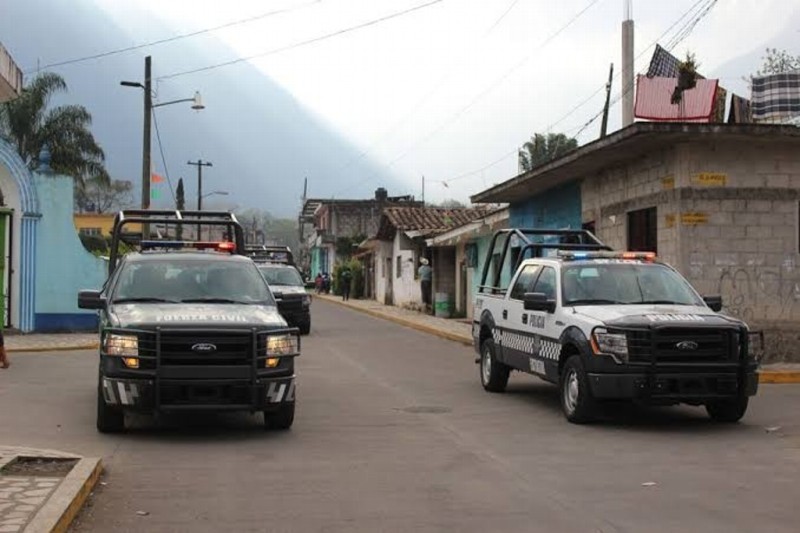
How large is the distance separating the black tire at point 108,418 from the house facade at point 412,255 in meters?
22.8

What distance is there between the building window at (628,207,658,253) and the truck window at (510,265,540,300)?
17.1 ft

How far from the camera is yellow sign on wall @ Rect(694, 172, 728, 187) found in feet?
51.6

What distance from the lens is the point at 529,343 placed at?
11578mm

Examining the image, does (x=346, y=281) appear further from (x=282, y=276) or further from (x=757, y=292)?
(x=757, y=292)

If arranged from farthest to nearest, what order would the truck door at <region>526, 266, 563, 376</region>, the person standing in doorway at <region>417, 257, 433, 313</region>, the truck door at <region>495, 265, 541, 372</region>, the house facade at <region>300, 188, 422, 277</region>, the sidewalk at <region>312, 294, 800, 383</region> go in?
1. the house facade at <region>300, 188, 422, 277</region>
2. the person standing in doorway at <region>417, 257, 433, 313</region>
3. the sidewalk at <region>312, 294, 800, 383</region>
4. the truck door at <region>495, 265, 541, 372</region>
5. the truck door at <region>526, 266, 563, 376</region>

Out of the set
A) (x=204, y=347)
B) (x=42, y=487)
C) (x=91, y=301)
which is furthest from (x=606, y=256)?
(x=42, y=487)

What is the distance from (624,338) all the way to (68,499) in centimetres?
582

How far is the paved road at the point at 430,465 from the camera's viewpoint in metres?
6.15

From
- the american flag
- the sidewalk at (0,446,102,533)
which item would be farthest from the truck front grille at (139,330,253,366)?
the american flag

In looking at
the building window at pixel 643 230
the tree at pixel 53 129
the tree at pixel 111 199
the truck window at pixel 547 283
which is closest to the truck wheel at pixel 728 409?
the truck window at pixel 547 283

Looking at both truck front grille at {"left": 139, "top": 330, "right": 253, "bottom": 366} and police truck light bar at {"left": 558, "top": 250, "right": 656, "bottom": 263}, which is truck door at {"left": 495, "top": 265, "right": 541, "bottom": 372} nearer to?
Result: police truck light bar at {"left": 558, "top": 250, "right": 656, "bottom": 263}

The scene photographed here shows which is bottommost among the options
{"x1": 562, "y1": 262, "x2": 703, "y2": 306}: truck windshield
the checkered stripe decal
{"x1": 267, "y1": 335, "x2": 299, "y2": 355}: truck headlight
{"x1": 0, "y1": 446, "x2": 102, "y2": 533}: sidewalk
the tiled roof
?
{"x1": 0, "y1": 446, "x2": 102, "y2": 533}: sidewalk

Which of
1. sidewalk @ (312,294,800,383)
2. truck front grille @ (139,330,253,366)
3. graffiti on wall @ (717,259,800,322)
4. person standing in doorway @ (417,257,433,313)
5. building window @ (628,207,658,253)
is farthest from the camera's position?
person standing in doorway @ (417,257,433,313)

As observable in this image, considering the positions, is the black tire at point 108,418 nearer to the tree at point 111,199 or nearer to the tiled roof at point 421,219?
the tiled roof at point 421,219
